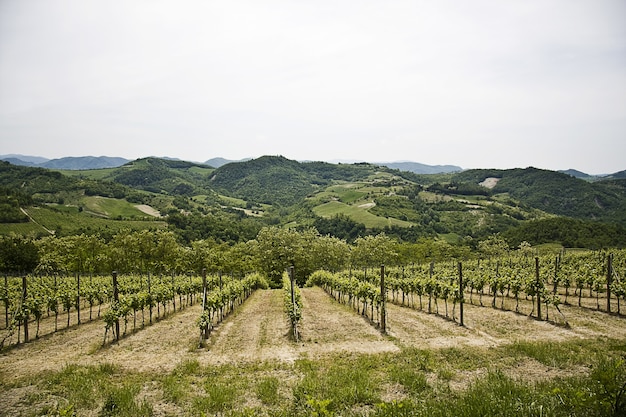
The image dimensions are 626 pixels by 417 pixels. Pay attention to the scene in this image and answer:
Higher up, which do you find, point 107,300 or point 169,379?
point 169,379

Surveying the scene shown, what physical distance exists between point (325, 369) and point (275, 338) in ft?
18.5

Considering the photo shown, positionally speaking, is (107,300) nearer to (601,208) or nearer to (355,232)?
(355,232)

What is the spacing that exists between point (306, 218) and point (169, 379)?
143916 millimetres

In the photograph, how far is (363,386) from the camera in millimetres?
7555

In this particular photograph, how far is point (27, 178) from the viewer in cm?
15462

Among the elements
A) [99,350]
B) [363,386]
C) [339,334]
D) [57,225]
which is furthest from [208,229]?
[363,386]

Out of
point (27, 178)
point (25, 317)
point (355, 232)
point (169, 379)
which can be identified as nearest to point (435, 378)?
point (169, 379)

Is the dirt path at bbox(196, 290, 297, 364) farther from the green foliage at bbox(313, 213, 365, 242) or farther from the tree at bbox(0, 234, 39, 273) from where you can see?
the green foliage at bbox(313, 213, 365, 242)

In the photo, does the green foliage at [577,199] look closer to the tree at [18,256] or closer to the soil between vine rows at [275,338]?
the soil between vine rows at [275,338]

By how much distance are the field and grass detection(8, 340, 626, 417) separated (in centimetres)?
3

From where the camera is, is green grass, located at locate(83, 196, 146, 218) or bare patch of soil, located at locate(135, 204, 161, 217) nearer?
green grass, located at locate(83, 196, 146, 218)

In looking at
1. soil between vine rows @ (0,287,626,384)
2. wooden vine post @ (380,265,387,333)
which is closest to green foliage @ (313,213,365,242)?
soil between vine rows @ (0,287,626,384)

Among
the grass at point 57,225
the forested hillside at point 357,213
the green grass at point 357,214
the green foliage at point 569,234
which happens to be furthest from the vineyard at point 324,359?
the green grass at point 357,214

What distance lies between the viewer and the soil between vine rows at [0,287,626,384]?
11484 mm
